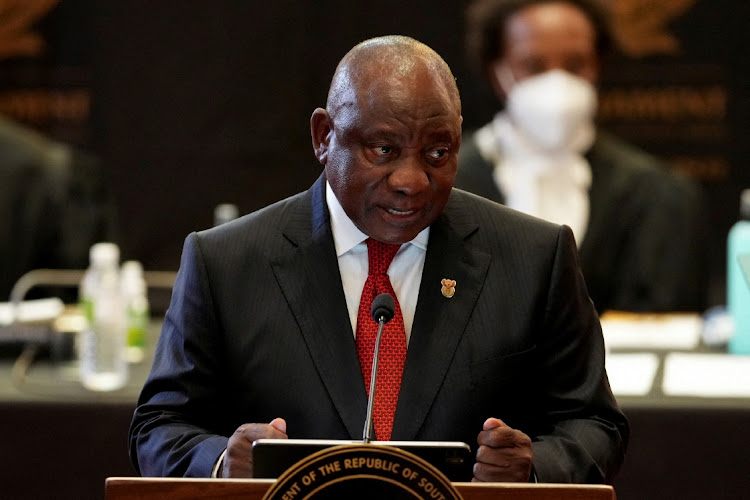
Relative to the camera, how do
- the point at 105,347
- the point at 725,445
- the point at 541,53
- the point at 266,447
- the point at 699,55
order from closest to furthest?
the point at 266,447 < the point at 725,445 < the point at 105,347 < the point at 541,53 < the point at 699,55

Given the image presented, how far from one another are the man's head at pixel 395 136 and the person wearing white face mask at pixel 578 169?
8.30ft

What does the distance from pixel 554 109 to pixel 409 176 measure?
2.67m

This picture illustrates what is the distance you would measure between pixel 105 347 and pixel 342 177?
1.67m

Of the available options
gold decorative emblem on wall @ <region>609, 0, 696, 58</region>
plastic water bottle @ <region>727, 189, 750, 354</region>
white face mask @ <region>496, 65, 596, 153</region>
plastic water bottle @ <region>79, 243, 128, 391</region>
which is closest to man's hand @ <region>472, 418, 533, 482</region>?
plastic water bottle @ <region>79, 243, 128, 391</region>

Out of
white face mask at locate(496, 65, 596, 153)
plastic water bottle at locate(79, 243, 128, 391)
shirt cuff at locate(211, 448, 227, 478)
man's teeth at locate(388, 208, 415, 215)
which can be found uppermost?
white face mask at locate(496, 65, 596, 153)

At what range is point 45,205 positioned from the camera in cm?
488

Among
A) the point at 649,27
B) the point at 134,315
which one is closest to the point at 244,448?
the point at 134,315

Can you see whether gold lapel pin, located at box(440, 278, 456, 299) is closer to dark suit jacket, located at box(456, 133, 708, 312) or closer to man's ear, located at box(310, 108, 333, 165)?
man's ear, located at box(310, 108, 333, 165)

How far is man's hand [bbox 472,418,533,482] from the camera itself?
6.25ft

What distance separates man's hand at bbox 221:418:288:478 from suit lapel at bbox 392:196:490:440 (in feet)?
0.88

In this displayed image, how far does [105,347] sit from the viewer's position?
3.59 meters

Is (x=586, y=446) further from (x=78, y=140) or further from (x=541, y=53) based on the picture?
(x=78, y=140)

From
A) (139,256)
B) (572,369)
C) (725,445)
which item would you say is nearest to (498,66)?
(139,256)

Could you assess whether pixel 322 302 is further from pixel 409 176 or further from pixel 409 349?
pixel 409 176
